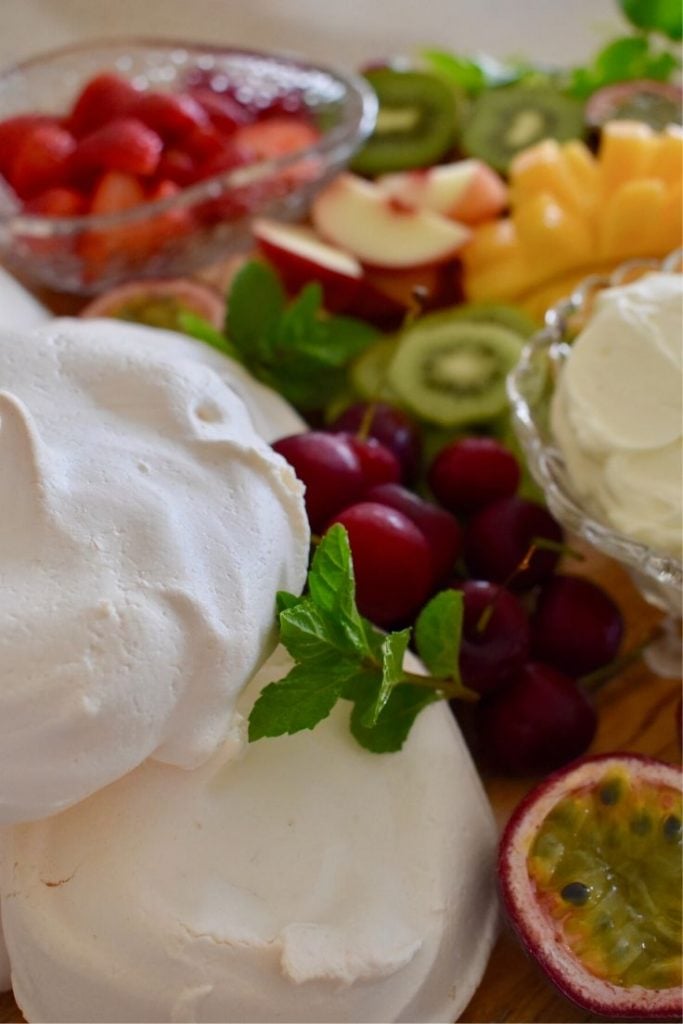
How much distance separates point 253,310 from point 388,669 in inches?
33.0

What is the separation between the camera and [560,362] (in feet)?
5.50

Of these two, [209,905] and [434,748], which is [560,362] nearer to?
[434,748]

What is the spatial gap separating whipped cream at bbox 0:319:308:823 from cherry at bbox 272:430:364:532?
0.18 m

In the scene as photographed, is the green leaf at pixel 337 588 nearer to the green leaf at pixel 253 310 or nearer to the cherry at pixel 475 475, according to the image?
the cherry at pixel 475 475

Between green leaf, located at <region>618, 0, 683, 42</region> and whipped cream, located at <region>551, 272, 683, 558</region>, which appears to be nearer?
whipped cream, located at <region>551, 272, 683, 558</region>

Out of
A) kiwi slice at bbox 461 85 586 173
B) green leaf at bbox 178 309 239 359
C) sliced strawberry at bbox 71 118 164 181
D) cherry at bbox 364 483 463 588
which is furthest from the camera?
kiwi slice at bbox 461 85 586 173

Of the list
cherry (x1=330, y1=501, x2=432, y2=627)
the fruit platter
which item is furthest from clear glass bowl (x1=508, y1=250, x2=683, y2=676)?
cherry (x1=330, y1=501, x2=432, y2=627)

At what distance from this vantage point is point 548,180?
2.00m

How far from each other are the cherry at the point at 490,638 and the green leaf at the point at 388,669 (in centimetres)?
22

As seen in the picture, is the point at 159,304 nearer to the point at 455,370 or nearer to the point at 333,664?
the point at 455,370

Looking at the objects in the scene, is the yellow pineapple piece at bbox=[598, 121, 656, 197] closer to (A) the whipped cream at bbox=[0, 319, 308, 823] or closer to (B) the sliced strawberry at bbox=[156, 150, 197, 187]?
(B) the sliced strawberry at bbox=[156, 150, 197, 187]

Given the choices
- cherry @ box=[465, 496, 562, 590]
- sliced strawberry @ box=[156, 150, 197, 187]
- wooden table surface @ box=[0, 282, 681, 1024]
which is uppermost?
sliced strawberry @ box=[156, 150, 197, 187]

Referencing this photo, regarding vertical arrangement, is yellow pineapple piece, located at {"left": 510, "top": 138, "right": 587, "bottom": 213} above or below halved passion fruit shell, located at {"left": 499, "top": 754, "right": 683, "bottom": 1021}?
above

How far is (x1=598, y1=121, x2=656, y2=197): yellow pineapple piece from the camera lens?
1937mm
